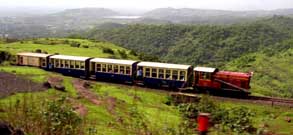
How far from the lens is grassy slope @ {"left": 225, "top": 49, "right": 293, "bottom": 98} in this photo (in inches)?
2527

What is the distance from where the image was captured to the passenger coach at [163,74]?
85.3 ft

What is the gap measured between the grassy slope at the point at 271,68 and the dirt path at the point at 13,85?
43.5 meters

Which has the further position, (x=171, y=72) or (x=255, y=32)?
(x=255, y=32)

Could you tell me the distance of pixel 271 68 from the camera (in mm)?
72625

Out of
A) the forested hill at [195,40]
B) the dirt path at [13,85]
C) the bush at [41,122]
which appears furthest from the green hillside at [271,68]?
the bush at [41,122]

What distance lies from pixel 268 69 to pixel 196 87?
49.3 m

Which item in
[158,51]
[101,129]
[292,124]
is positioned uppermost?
[101,129]

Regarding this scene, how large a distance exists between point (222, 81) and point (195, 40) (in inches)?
3357

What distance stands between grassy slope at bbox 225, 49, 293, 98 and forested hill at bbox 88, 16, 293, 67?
46.8 ft

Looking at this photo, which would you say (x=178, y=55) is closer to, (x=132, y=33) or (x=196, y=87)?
(x=132, y=33)

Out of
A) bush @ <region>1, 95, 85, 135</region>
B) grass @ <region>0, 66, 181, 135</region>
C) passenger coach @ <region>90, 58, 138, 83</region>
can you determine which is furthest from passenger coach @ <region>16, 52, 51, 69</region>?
bush @ <region>1, 95, 85, 135</region>

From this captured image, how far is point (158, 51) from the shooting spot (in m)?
108

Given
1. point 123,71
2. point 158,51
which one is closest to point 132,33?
point 158,51

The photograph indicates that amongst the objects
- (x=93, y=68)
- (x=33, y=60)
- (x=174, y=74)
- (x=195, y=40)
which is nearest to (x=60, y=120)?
(x=174, y=74)
